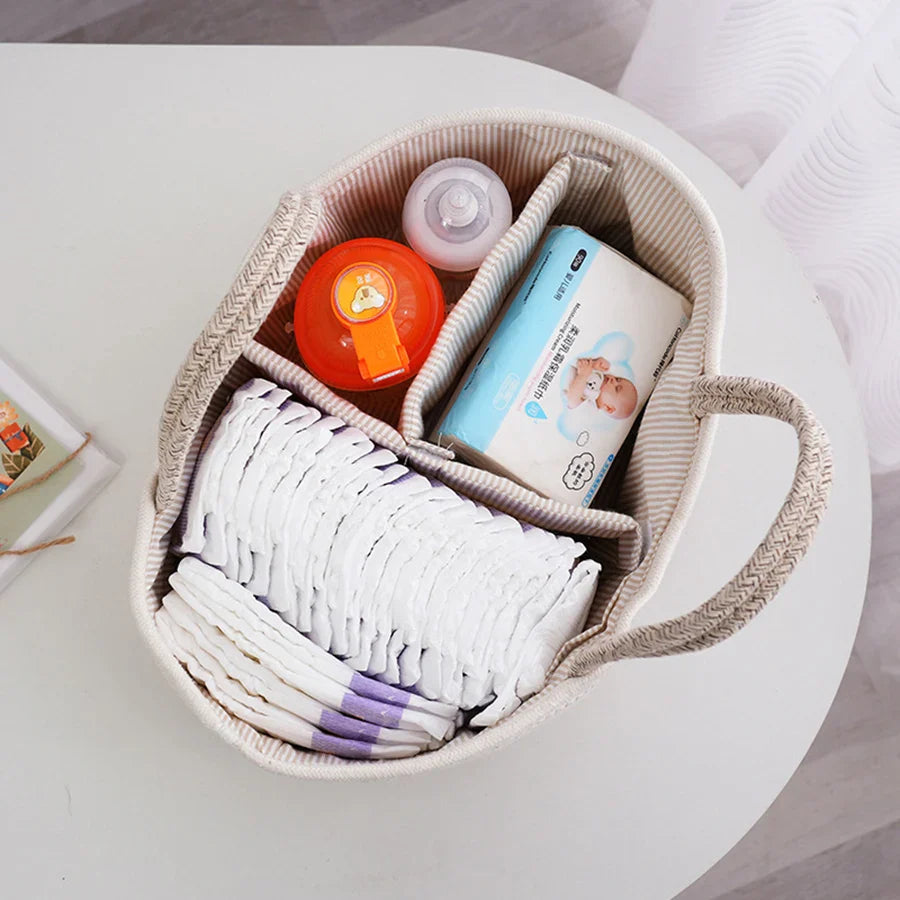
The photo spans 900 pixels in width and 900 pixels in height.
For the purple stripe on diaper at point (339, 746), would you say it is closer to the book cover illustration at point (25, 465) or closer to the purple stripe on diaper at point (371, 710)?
the purple stripe on diaper at point (371, 710)

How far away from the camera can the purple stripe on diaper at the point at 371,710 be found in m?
0.63

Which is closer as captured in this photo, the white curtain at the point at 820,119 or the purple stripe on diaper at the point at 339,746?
the purple stripe on diaper at the point at 339,746

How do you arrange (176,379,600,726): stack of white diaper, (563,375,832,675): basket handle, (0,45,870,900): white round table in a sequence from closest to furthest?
(563,375,832,675): basket handle, (176,379,600,726): stack of white diaper, (0,45,870,900): white round table

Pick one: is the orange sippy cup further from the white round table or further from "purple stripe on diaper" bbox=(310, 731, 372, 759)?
"purple stripe on diaper" bbox=(310, 731, 372, 759)

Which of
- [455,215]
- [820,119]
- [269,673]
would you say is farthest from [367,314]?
[820,119]

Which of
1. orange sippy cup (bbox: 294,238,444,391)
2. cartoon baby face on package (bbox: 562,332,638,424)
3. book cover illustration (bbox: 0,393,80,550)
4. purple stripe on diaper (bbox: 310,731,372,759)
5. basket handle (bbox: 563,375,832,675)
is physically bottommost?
basket handle (bbox: 563,375,832,675)

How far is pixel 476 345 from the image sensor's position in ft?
2.50

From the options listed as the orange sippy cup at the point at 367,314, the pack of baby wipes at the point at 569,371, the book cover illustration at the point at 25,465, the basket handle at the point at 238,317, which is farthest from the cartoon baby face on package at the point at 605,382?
the book cover illustration at the point at 25,465

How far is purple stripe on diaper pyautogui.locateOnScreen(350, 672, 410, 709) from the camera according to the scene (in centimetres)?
64

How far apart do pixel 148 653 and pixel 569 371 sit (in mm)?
431

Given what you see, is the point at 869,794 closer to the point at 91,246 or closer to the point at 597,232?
the point at 597,232

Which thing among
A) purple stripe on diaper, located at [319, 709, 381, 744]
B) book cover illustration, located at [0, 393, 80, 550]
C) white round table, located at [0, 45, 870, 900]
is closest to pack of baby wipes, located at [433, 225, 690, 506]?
white round table, located at [0, 45, 870, 900]

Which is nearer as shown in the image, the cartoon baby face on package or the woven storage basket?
the woven storage basket

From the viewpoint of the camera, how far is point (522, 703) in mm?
642
